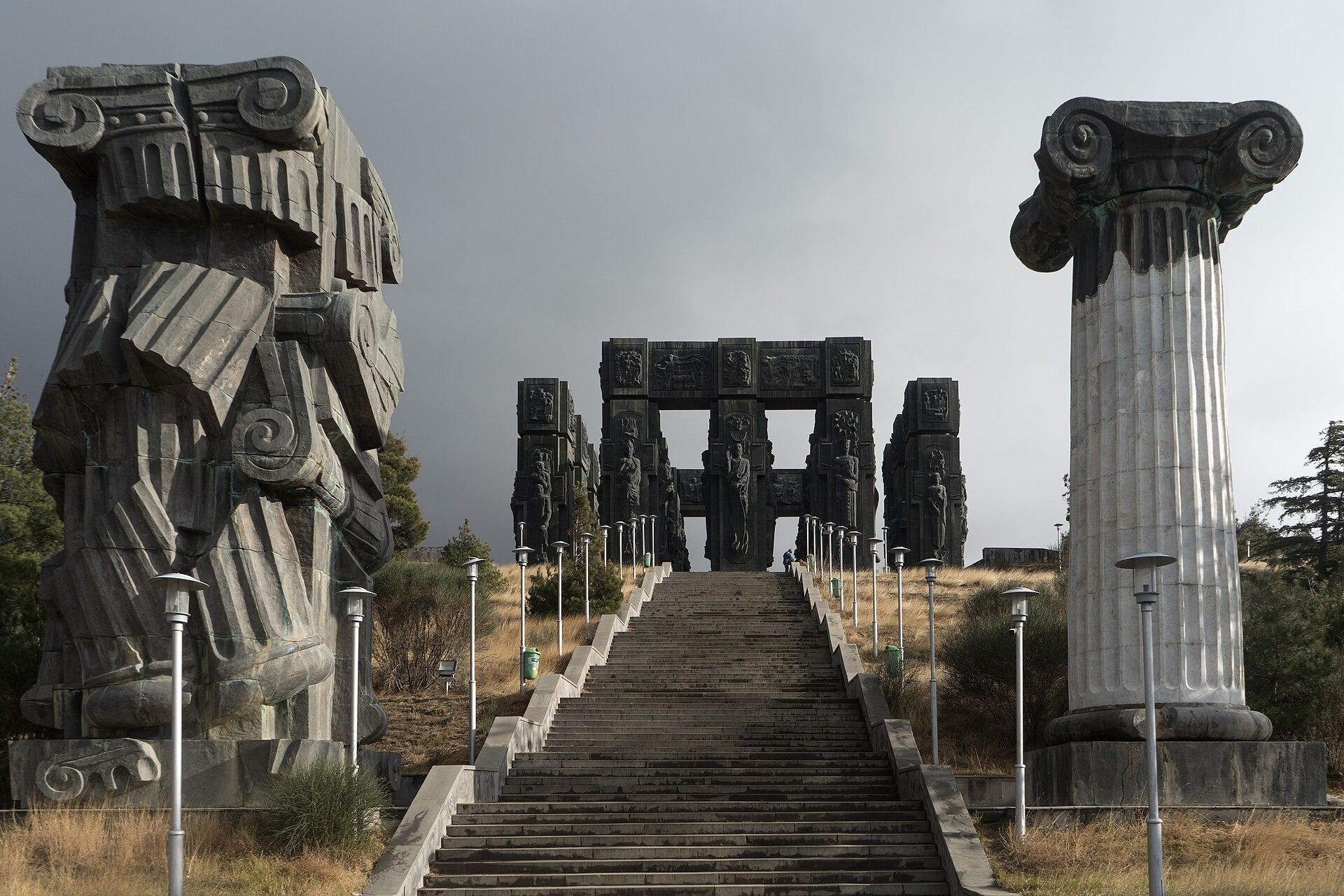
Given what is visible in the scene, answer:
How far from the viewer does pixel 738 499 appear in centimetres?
4159

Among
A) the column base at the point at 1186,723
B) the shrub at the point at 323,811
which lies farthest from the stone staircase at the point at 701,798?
the column base at the point at 1186,723

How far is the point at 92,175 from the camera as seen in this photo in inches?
621

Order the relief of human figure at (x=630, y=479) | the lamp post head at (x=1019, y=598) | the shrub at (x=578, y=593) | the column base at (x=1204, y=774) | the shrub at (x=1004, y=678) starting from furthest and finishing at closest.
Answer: the relief of human figure at (x=630, y=479)
the shrub at (x=578, y=593)
the shrub at (x=1004, y=678)
the column base at (x=1204, y=774)
the lamp post head at (x=1019, y=598)

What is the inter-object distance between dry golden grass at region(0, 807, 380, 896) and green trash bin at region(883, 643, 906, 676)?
33.6 ft

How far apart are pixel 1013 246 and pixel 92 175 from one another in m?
10.4

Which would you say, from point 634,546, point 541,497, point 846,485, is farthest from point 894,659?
point 541,497

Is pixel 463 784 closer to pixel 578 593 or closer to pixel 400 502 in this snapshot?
pixel 578 593

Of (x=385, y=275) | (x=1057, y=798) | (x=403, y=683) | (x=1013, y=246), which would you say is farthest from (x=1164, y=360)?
(x=403, y=683)

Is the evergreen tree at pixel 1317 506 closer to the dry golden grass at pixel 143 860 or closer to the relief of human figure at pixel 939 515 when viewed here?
the relief of human figure at pixel 939 515

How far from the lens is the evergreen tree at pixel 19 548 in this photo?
1822cm

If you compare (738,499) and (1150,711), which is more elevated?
(738,499)

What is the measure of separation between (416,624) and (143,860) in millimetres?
12353

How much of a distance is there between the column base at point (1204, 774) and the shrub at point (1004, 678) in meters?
5.57

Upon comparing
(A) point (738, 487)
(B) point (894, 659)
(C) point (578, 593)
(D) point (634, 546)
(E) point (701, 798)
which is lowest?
(E) point (701, 798)
